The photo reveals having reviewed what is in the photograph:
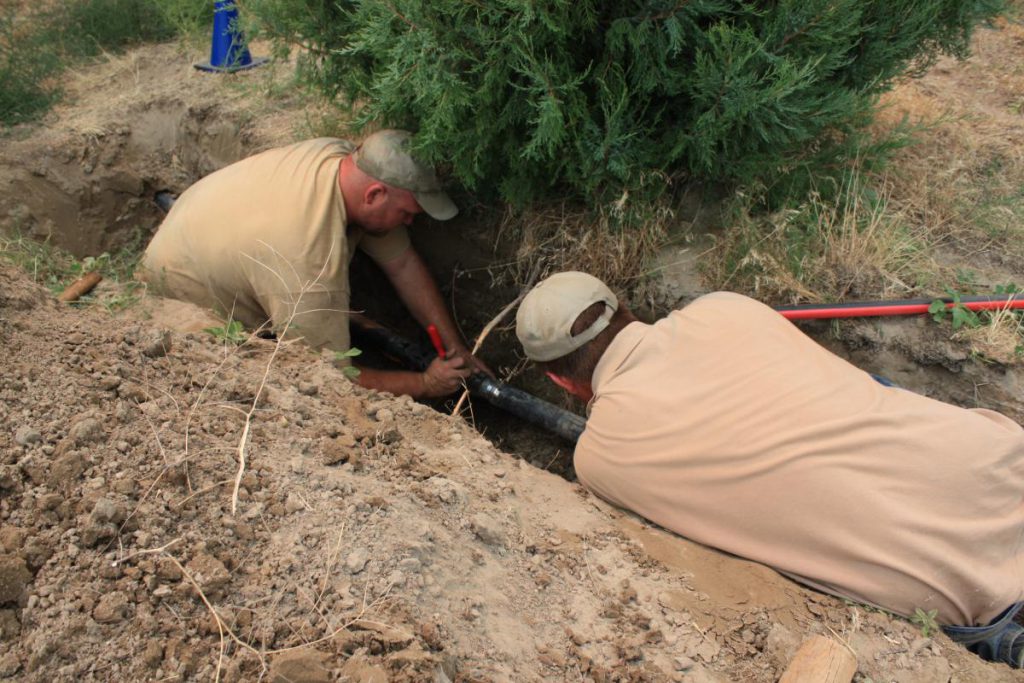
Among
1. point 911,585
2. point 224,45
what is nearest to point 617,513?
point 911,585

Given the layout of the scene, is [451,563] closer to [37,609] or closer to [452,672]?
[452,672]

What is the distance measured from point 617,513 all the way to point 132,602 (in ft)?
4.75

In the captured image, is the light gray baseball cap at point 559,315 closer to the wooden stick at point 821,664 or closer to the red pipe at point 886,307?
the red pipe at point 886,307

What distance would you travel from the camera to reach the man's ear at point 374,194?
10.6 ft

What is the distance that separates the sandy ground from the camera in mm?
1465

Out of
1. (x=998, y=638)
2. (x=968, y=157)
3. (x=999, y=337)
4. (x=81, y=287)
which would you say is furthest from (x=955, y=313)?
(x=81, y=287)

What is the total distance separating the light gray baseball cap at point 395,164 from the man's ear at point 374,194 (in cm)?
3

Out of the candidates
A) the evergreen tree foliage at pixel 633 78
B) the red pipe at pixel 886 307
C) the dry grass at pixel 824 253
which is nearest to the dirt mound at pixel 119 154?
the evergreen tree foliage at pixel 633 78

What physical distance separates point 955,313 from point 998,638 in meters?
1.32

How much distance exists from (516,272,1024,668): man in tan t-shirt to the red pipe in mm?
674

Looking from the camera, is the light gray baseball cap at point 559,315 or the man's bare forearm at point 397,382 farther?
the man's bare forearm at point 397,382

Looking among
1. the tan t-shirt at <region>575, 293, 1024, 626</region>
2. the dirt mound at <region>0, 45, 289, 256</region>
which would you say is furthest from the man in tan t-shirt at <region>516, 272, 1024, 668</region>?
the dirt mound at <region>0, 45, 289, 256</region>

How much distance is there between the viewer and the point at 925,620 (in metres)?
1.94

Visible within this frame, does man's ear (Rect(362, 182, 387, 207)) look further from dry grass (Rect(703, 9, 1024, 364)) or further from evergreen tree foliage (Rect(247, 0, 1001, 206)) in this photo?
dry grass (Rect(703, 9, 1024, 364))
